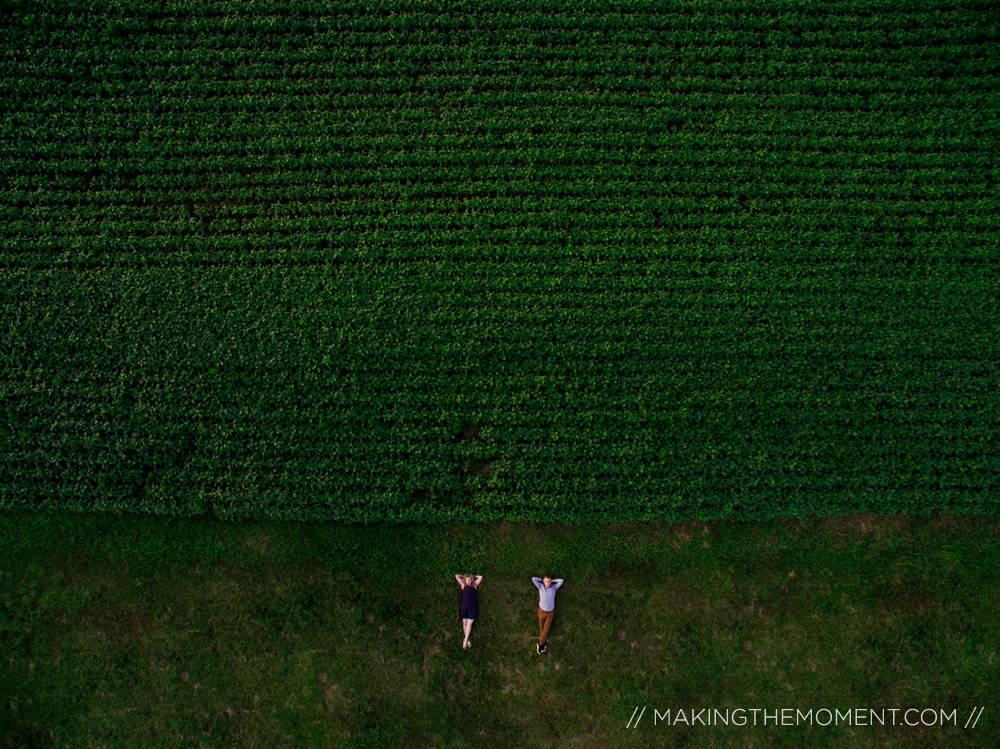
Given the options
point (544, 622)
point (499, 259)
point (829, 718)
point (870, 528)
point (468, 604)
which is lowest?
point (829, 718)

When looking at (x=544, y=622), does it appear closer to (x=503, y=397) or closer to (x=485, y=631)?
(x=485, y=631)

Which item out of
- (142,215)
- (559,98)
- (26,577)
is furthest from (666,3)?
(26,577)

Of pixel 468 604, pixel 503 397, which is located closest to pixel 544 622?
pixel 468 604

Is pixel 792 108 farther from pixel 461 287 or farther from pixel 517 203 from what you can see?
pixel 461 287

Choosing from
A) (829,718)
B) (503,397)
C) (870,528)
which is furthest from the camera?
(870,528)

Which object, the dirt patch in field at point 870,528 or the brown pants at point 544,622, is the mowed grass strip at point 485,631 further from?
the brown pants at point 544,622

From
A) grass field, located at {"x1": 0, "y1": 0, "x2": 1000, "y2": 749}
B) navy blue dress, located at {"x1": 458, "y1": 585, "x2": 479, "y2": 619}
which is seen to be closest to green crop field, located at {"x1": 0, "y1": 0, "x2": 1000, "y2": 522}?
grass field, located at {"x1": 0, "y1": 0, "x2": 1000, "y2": 749}
